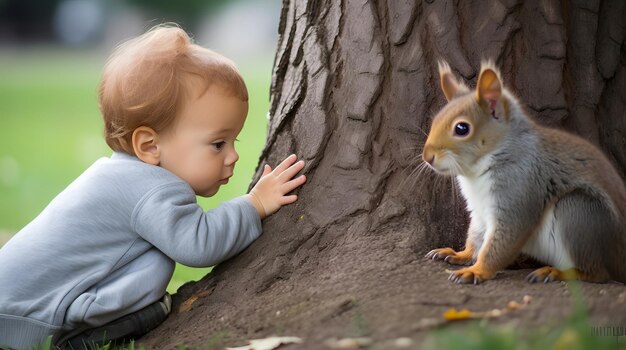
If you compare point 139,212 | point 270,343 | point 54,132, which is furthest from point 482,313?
point 54,132

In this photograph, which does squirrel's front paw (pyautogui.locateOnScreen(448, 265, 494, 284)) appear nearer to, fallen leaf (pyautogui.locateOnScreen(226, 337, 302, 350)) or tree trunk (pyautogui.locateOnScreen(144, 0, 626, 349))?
tree trunk (pyautogui.locateOnScreen(144, 0, 626, 349))

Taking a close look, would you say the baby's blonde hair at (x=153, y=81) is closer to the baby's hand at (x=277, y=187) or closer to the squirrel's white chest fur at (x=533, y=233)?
the baby's hand at (x=277, y=187)

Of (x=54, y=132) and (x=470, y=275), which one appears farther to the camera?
(x=54, y=132)

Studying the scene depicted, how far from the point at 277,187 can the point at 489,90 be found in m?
0.94

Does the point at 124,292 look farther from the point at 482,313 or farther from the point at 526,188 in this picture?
the point at 526,188

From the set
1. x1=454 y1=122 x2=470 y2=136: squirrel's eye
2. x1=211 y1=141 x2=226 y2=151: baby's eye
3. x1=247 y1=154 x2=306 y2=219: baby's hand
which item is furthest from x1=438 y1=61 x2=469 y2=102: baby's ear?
x1=211 y1=141 x2=226 y2=151: baby's eye

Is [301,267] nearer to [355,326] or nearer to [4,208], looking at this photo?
[355,326]

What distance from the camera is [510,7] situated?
3.02m

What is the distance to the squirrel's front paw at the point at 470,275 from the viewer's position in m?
2.68

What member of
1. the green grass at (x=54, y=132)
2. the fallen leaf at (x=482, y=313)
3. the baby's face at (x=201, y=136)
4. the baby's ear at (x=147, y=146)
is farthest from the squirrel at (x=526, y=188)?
the green grass at (x=54, y=132)

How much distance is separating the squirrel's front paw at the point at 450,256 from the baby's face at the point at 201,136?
3.06 ft

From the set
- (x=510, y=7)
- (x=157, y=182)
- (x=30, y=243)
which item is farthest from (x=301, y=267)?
(x=510, y=7)

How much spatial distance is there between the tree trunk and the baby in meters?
0.15

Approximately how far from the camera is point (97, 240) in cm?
308
